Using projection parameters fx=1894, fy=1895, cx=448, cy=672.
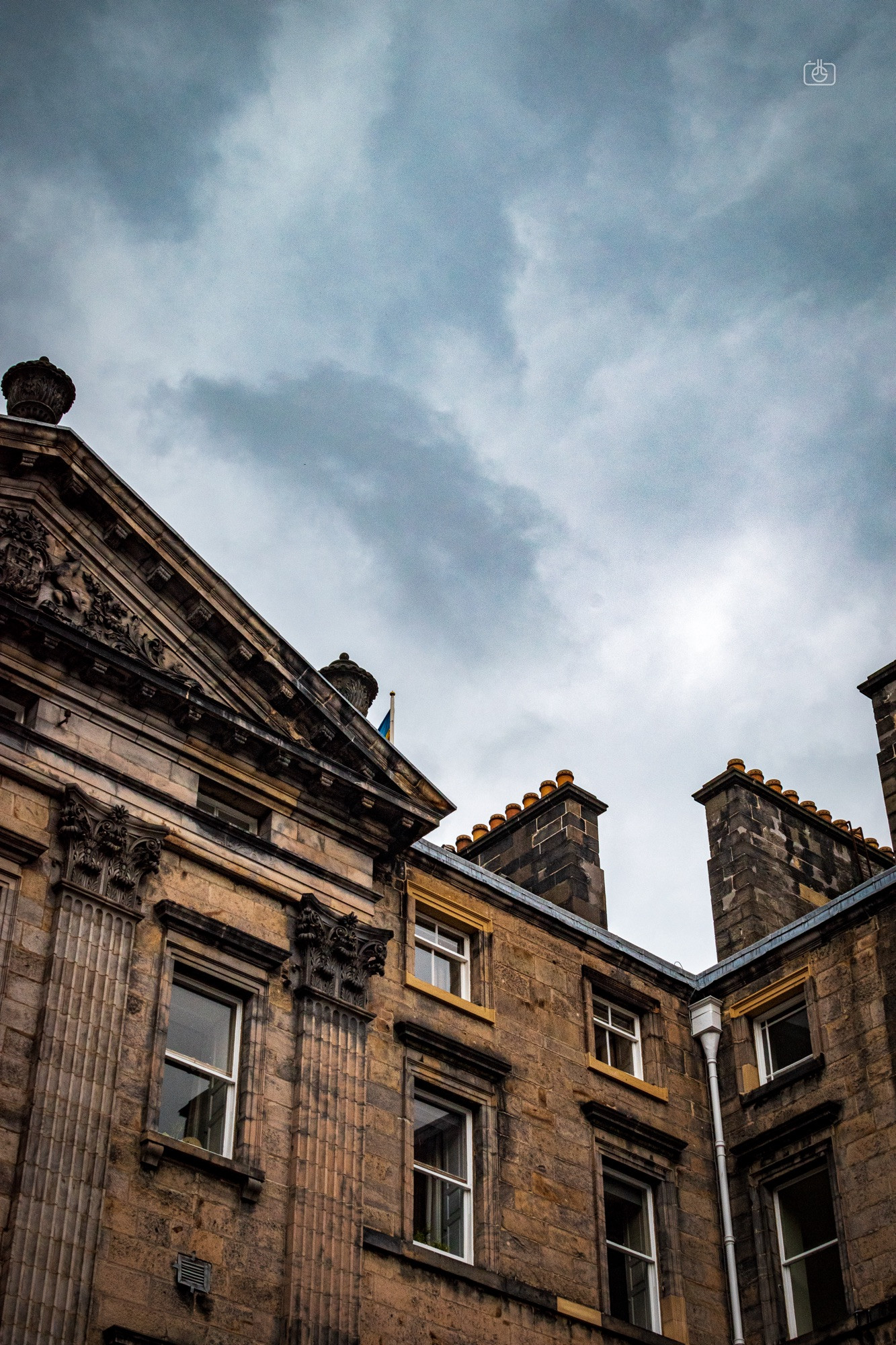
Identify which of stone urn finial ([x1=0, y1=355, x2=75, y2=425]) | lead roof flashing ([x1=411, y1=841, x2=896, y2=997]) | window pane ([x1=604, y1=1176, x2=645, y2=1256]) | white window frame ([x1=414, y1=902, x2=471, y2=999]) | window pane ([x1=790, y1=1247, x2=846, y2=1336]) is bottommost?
window pane ([x1=790, y1=1247, x2=846, y2=1336])

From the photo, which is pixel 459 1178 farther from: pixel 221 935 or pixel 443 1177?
pixel 221 935

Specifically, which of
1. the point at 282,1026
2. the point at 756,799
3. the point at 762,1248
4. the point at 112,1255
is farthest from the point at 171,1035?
the point at 756,799

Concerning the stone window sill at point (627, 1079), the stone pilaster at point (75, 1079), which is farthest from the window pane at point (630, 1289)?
the stone pilaster at point (75, 1079)

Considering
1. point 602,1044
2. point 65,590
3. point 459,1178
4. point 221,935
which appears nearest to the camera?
Answer: point 221,935

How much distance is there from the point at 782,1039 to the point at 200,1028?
981cm

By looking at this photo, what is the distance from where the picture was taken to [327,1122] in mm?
22359

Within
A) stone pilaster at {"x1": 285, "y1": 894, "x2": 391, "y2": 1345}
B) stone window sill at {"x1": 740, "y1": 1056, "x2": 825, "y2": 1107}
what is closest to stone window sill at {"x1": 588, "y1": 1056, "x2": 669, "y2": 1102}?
stone window sill at {"x1": 740, "y1": 1056, "x2": 825, "y2": 1107}

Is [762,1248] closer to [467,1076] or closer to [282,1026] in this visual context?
[467,1076]

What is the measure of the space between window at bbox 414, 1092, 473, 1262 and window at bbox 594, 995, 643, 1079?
11.7ft

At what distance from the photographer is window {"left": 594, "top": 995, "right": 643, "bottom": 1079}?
27.8 m

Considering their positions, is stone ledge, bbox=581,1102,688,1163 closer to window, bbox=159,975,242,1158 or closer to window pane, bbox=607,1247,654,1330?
window pane, bbox=607,1247,654,1330

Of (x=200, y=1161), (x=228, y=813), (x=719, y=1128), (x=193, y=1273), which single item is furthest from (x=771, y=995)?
(x=193, y=1273)

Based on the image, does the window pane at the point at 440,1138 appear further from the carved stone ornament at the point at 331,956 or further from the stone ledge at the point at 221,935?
the stone ledge at the point at 221,935

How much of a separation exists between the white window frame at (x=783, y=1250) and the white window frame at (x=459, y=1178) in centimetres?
488
